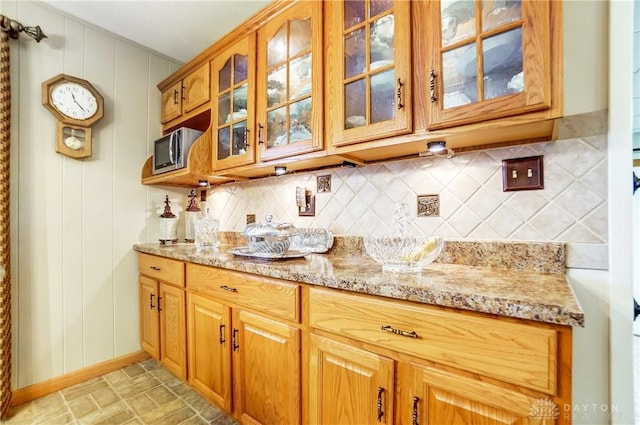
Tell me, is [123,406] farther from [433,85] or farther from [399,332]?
[433,85]

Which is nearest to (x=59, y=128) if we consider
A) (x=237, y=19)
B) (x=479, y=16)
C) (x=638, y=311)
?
(x=237, y=19)

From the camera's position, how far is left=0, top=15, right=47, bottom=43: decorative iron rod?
160 cm

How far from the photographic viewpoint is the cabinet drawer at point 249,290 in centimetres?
110

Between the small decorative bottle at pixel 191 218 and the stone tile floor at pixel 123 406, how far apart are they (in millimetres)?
1030

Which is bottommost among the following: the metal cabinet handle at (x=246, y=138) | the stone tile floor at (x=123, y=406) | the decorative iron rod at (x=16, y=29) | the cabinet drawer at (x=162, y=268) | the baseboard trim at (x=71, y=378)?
the stone tile floor at (x=123, y=406)

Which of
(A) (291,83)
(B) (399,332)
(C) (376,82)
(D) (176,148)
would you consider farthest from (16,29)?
(B) (399,332)

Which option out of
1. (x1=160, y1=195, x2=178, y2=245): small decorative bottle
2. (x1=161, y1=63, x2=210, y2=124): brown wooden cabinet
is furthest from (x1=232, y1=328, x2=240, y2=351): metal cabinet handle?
(x1=161, y1=63, x2=210, y2=124): brown wooden cabinet

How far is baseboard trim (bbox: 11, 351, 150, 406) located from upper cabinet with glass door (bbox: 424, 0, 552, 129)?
254 cm

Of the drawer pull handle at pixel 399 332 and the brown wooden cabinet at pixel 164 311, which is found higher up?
the drawer pull handle at pixel 399 332

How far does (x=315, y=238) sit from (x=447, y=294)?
0.97 m

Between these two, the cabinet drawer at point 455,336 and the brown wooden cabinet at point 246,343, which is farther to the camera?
the brown wooden cabinet at point 246,343

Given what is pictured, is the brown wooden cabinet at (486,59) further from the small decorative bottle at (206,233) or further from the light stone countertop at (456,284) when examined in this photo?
the small decorative bottle at (206,233)

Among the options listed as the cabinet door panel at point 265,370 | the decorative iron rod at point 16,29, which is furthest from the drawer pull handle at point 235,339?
the decorative iron rod at point 16,29

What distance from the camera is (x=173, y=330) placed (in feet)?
5.83
